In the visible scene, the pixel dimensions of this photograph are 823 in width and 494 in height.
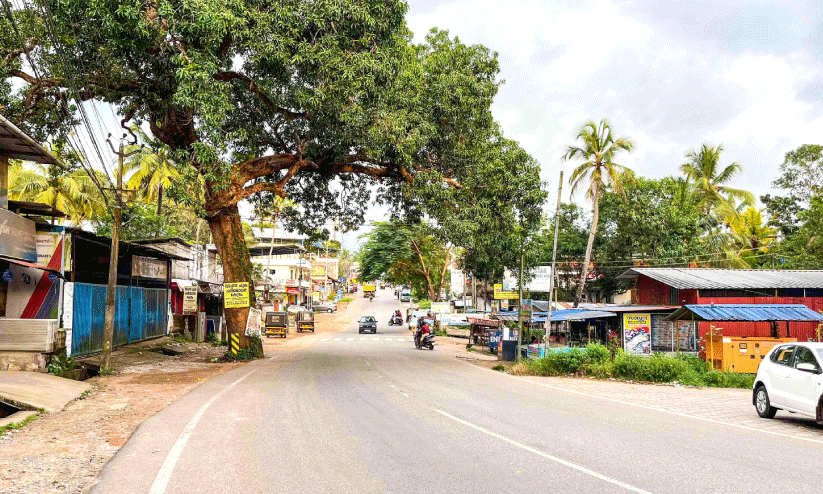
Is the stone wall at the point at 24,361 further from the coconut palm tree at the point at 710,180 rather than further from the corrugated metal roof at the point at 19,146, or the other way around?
the coconut palm tree at the point at 710,180

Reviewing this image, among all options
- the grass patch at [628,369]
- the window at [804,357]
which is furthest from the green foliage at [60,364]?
the window at [804,357]

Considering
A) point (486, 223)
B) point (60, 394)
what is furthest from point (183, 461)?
point (486, 223)

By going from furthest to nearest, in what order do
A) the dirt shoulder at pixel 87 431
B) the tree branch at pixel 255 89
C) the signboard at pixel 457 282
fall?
the signboard at pixel 457 282
the tree branch at pixel 255 89
the dirt shoulder at pixel 87 431

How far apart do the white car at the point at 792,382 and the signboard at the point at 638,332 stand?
14223mm

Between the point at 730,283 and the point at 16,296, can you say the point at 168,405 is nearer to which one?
the point at 16,296

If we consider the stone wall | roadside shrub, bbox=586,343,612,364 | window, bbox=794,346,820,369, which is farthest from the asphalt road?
roadside shrub, bbox=586,343,612,364

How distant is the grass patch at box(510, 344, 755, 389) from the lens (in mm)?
19531

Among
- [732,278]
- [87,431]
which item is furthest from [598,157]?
[87,431]

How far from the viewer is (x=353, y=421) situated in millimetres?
10508

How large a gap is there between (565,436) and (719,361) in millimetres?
16226

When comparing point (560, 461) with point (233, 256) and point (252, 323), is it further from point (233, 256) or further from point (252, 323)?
point (252, 323)

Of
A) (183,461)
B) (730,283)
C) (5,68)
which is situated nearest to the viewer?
(183,461)

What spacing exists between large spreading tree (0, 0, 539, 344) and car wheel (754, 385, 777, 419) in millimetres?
10317

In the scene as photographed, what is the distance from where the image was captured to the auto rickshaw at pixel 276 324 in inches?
1822
